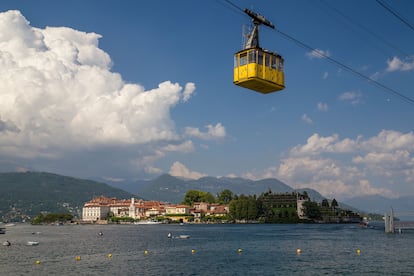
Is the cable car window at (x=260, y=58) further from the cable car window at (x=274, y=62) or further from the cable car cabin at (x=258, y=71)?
the cable car window at (x=274, y=62)

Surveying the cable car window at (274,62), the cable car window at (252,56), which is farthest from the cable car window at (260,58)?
the cable car window at (274,62)

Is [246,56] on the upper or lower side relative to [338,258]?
upper

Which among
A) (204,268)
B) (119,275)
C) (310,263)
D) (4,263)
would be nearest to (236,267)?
(204,268)

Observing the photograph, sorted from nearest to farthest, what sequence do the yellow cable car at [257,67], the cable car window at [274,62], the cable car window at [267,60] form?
the yellow cable car at [257,67]
the cable car window at [267,60]
the cable car window at [274,62]

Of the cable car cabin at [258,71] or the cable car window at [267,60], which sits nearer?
the cable car cabin at [258,71]

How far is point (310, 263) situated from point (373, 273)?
10586 millimetres

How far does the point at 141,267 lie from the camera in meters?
60.0

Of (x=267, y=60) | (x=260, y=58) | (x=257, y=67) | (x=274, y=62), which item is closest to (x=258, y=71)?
(x=257, y=67)

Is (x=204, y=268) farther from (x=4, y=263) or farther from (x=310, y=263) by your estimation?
(x=4, y=263)

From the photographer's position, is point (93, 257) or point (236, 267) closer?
point (236, 267)

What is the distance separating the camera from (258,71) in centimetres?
2673

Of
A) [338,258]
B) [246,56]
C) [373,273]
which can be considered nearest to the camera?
[246,56]

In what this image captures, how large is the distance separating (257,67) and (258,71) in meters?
0.24

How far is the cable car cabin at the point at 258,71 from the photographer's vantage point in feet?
87.7
